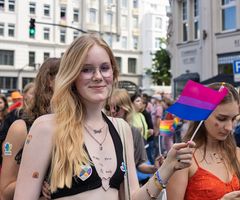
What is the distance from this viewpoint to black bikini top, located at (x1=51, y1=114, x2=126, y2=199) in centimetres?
205

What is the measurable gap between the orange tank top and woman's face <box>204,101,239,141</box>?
0.25 meters

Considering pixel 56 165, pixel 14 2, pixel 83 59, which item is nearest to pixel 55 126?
pixel 56 165

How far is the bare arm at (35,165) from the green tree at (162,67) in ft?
176

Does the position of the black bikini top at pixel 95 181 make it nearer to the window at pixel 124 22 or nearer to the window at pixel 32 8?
the window at pixel 32 8

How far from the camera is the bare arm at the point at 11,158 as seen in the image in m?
2.82

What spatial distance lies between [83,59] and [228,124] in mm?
1056

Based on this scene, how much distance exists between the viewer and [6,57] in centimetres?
5122

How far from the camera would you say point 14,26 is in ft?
167


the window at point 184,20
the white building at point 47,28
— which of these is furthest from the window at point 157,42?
the window at point 184,20

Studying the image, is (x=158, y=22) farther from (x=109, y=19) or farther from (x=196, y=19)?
(x=196, y=19)

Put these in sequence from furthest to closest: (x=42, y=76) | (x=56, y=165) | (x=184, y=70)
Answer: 1. (x=184, y=70)
2. (x=42, y=76)
3. (x=56, y=165)

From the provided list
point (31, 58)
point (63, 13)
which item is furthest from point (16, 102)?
point (63, 13)

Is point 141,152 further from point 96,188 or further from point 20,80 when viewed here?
point 20,80

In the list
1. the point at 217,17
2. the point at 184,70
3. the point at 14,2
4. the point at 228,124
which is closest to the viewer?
the point at 228,124
